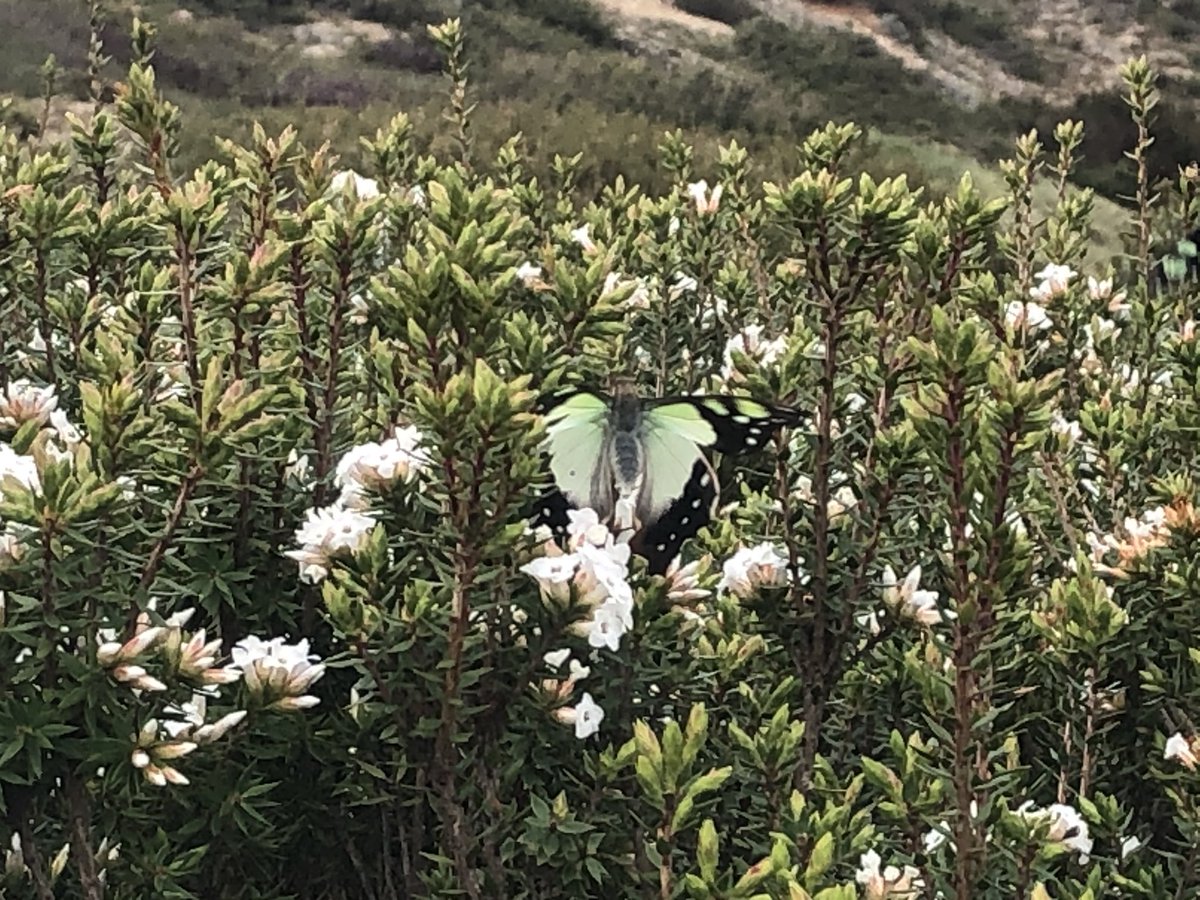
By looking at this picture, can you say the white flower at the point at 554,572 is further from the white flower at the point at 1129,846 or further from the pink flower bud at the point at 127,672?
the white flower at the point at 1129,846

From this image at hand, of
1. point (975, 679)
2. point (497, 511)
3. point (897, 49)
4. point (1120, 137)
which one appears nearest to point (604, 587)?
point (497, 511)

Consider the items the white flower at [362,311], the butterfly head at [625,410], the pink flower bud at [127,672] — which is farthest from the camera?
the white flower at [362,311]

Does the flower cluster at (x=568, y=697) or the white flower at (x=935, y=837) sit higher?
the flower cluster at (x=568, y=697)

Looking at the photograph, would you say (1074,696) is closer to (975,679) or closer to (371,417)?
(975,679)

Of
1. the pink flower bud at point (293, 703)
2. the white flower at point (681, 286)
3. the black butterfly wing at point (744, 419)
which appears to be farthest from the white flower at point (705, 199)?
the pink flower bud at point (293, 703)

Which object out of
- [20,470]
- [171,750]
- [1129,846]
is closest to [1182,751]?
[1129,846]

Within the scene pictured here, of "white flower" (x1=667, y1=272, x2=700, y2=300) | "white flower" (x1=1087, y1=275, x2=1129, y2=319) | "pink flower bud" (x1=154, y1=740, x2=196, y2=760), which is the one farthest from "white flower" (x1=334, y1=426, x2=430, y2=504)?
"white flower" (x1=1087, y1=275, x2=1129, y2=319)
